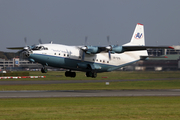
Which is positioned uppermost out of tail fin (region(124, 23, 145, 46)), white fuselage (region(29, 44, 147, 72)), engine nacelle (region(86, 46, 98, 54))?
tail fin (region(124, 23, 145, 46))

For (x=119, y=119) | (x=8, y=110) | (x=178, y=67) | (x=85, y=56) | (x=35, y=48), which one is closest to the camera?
(x=119, y=119)

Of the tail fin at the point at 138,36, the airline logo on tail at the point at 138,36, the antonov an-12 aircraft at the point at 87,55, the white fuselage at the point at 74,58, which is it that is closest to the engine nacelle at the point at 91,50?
the antonov an-12 aircraft at the point at 87,55

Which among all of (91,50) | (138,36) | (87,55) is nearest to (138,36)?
(138,36)

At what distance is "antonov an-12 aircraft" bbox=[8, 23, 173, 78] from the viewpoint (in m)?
42.2

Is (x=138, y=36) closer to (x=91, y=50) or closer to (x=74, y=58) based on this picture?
(x=91, y=50)

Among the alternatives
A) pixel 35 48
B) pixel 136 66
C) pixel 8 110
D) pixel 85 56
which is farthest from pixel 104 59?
pixel 136 66

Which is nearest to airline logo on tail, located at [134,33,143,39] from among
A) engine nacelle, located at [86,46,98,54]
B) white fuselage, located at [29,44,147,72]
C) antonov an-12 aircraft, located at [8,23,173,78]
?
antonov an-12 aircraft, located at [8,23,173,78]

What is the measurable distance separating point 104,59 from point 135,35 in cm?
1059

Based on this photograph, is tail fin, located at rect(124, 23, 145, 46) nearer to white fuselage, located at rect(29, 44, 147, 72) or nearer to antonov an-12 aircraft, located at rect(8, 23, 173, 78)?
antonov an-12 aircraft, located at rect(8, 23, 173, 78)

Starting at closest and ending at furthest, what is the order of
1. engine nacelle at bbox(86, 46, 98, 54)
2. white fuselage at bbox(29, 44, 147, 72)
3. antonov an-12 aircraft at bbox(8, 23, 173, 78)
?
antonov an-12 aircraft at bbox(8, 23, 173, 78), white fuselage at bbox(29, 44, 147, 72), engine nacelle at bbox(86, 46, 98, 54)

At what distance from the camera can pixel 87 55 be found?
48438 mm

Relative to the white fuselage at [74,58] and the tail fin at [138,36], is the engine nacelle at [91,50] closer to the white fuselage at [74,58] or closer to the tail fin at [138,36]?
the white fuselage at [74,58]

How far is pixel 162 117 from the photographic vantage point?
2289 cm

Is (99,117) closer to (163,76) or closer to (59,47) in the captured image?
(59,47)
